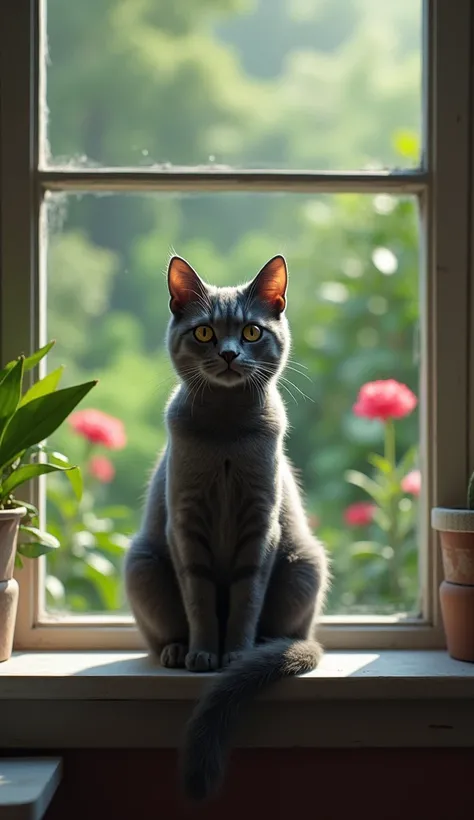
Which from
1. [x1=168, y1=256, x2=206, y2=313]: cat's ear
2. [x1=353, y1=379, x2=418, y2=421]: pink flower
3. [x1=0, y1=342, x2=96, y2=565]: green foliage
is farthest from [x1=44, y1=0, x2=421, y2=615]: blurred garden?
[x1=0, y1=342, x2=96, y2=565]: green foliage

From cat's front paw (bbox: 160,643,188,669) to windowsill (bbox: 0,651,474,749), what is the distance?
0.13ft

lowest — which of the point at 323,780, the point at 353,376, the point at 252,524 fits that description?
the point at 323,780

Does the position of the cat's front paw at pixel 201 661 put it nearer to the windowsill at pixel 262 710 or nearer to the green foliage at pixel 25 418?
the windowsill at pixel 262 710

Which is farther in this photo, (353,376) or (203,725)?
(353,376)

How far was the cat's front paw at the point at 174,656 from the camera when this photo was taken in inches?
54.9

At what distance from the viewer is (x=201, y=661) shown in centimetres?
134

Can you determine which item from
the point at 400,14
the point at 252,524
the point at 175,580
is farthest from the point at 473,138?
the point at 175,580

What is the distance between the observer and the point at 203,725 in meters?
1.22

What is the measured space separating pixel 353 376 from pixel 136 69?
3.46 ft

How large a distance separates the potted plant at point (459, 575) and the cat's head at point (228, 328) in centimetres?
37

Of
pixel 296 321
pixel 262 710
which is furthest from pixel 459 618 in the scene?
pixel 296 321

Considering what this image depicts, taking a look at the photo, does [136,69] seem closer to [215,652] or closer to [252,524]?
[252,524]

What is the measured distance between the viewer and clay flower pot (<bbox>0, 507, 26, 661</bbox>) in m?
1.37

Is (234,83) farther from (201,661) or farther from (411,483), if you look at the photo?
(201,661)
